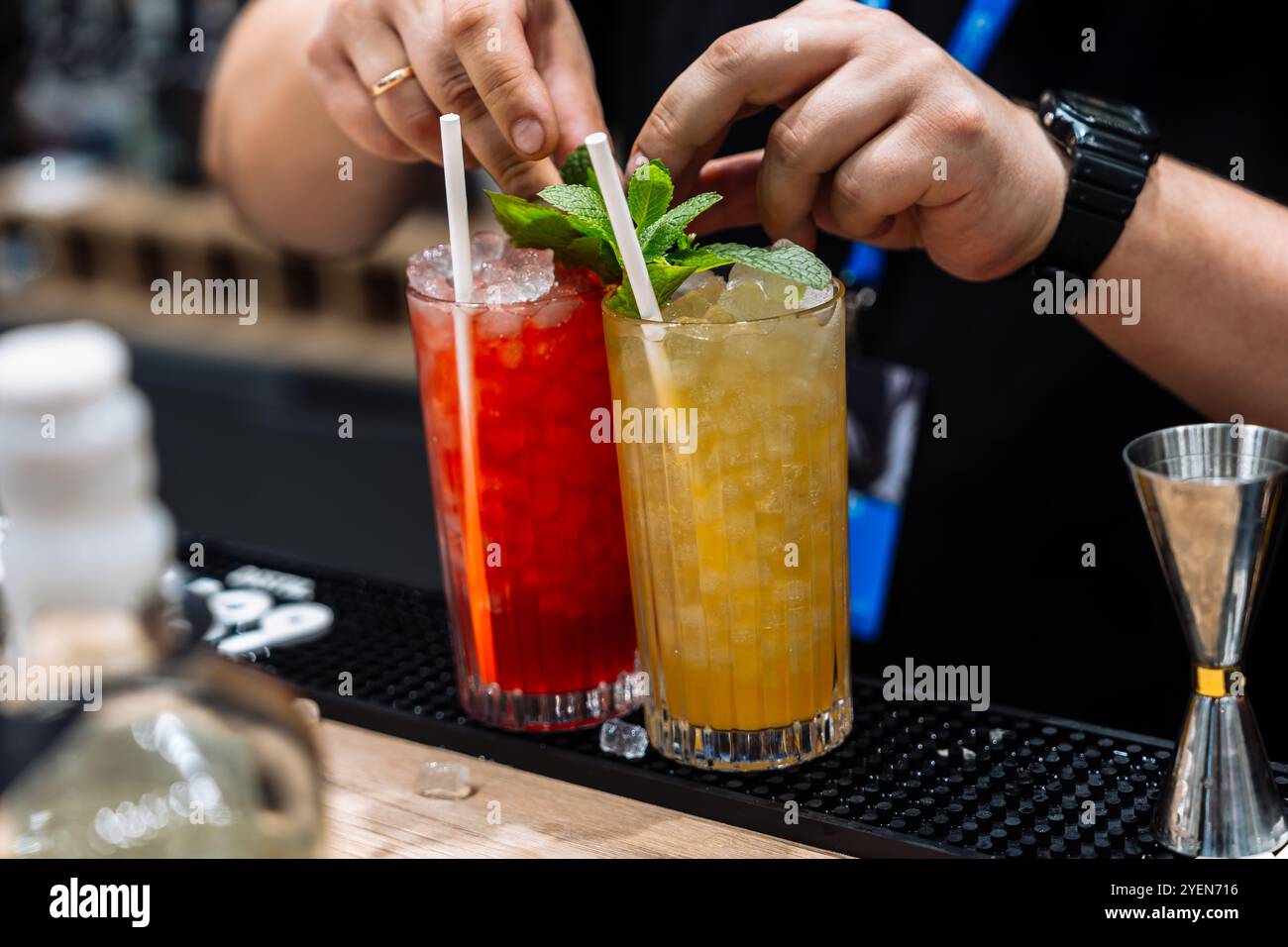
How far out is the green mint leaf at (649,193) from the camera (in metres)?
1.00

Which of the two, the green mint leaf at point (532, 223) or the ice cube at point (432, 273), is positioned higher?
the green mint leaf at point (532, 223)

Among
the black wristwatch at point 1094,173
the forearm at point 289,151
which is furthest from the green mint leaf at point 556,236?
the forearm at point 289,151

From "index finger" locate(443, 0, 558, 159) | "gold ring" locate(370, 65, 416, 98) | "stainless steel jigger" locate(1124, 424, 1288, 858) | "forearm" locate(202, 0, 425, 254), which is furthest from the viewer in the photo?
"forearm" locate(202, 0, 425, 254)

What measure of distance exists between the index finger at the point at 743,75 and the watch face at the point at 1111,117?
310 mm

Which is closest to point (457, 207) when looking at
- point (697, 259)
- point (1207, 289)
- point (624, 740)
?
point (697, 259)

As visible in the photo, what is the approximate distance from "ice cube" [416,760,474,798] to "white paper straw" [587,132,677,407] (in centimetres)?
34

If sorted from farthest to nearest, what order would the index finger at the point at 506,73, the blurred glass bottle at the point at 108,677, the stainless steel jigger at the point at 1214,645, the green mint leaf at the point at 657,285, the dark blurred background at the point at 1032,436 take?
the dark blurred background at the point at 1032,436 < the index finger at the point at 506,73 < the green mint leaf at the point at 657,285 < the stainless steel jigger at the point at 1214,645 < the blurred glass bottle at the point at 108,677

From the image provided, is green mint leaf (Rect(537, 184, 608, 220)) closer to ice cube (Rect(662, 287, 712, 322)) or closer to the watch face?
ice cube (Rect(662, 287, 712, 322))

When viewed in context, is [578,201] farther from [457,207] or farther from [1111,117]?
[1111,117]

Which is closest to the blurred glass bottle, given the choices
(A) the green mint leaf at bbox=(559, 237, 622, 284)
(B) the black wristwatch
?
(A) the green mint leaf at bbox=(559, 237, 622, 284)

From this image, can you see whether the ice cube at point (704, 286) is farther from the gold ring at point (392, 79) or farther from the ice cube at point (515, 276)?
the gold ring at point (392, 79)

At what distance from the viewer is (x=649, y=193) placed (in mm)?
1006

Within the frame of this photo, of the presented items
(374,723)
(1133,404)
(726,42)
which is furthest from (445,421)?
(1133,404)

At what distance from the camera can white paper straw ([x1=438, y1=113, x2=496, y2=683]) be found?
3.36 ft
